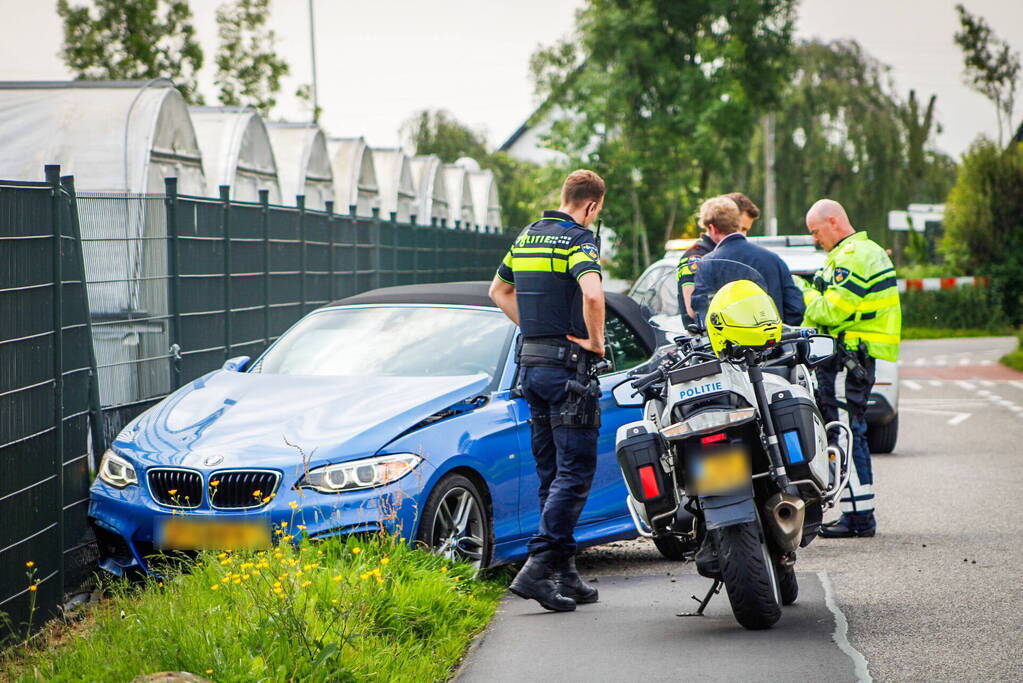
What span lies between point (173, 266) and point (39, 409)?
3.48 metres

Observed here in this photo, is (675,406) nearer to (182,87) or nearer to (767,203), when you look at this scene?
(182,87)

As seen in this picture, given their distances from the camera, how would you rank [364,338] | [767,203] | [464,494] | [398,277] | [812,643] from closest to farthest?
[812,643]
[464,494]
[364,338]
[398,277]
[767,203]

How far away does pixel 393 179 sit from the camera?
31953 mm

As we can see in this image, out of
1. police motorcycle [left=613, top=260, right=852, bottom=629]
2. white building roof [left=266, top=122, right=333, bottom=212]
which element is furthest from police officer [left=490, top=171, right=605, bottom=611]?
white building roof [left=266, top=122, right=333, bottom=212]

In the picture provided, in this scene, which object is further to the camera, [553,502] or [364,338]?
[364,338]

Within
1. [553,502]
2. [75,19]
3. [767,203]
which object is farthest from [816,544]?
[767,203]

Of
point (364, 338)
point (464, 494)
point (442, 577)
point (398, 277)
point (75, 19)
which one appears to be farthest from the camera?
point (75, 19)

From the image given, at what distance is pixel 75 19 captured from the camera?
28.4 metres

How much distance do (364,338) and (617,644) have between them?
280 centimetres

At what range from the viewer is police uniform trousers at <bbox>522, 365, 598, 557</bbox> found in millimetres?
6199

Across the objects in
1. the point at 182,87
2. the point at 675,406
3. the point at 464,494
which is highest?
the point at 182,87

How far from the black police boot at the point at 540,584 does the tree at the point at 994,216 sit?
2706 cm

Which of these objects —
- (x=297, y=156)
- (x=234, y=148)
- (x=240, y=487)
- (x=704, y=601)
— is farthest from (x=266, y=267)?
(x=297, y=156)

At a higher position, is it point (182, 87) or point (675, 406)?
point (182, 87)
